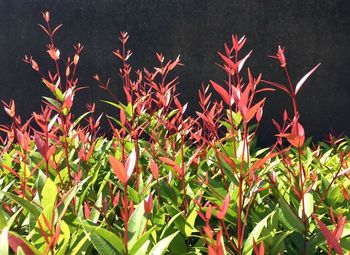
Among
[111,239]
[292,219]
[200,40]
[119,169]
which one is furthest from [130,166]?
[200,40]

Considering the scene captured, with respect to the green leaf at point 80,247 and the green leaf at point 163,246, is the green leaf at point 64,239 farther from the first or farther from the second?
the green leaf at point 163,246

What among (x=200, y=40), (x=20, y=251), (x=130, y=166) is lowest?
(x=200, y=40)

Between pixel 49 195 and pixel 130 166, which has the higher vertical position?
pixel 130 166

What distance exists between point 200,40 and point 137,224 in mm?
3996

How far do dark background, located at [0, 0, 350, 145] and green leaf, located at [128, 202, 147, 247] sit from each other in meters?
3.91

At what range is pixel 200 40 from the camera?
15.5 feet

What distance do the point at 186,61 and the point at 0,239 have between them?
4.13m

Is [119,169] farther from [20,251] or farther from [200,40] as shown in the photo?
[200,40]

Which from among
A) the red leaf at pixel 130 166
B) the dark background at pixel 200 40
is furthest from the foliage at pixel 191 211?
the dark background at pixel 200 40

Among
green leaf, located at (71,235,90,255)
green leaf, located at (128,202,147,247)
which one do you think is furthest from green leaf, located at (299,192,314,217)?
green leaf, located at (71,235,90,255)

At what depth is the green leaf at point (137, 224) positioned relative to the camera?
85 centimetres

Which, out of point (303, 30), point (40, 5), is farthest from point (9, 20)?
point (303, 30)

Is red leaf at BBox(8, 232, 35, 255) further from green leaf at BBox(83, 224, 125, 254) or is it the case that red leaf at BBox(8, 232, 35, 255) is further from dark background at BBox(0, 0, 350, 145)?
dark background at BBox(0, 0, 350, 145)

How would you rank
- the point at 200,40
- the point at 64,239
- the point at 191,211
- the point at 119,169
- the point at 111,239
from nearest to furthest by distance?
the point at 119,169 < the point at 111,239 < the point at 64,239 < the point at 191,211 < the point at 200,40
